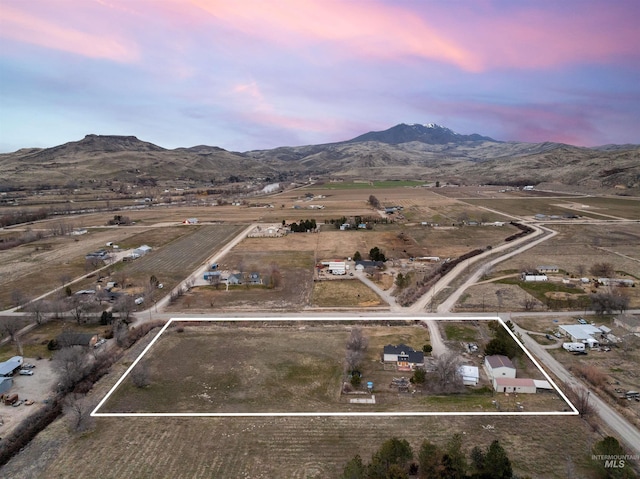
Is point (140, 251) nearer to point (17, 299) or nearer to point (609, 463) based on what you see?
point (17, 299)

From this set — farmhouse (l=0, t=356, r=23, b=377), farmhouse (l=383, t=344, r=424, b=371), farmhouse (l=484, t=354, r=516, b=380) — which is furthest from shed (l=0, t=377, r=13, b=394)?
farmhouse (l=484, t=354, r=516, b=380)

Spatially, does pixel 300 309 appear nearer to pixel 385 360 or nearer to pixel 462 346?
pixel 385 360

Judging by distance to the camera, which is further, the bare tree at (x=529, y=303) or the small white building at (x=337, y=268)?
the small white building at (x=337, y=268)

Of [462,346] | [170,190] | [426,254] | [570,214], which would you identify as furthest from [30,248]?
[570,214]

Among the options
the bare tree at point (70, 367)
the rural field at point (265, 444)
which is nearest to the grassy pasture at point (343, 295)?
the rural field at point (265, 444)

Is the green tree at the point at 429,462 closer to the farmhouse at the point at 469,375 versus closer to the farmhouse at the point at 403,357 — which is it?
the farmhouse at the point at 469,375

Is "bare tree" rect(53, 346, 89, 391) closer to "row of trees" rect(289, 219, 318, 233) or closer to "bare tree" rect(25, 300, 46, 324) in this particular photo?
"bare tree" rect(25, 300, 46, 324)

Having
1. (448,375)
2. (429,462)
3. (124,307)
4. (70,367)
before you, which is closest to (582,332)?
(448,375)
